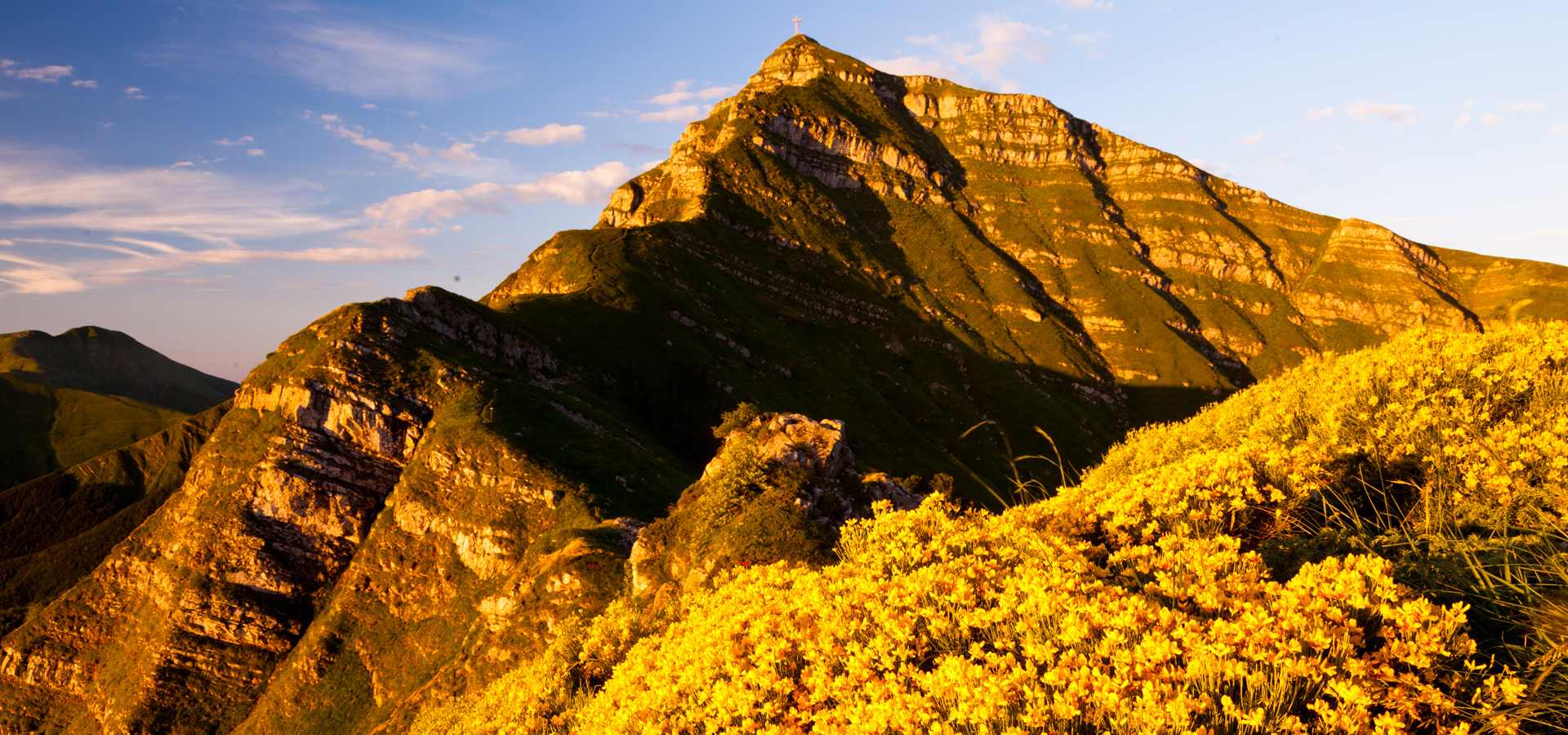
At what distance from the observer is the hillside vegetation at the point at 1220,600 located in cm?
438

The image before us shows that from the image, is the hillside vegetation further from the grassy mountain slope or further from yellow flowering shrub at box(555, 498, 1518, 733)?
the grassy mountain slope

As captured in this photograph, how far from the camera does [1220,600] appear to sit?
17.1 feet

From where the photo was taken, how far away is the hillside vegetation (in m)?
4.38

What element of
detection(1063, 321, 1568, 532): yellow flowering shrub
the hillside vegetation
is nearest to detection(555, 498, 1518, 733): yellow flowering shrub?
the hillside vegetation

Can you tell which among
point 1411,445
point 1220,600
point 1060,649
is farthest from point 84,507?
point 1411,445

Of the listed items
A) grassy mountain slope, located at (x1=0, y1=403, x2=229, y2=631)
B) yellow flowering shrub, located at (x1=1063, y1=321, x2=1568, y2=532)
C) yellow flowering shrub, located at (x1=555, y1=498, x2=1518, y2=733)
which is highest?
yellow flowering shrub, located at (x1=1063, y1=321, x2=1568, y2=532)

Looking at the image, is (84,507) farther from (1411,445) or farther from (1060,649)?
(1411,445)

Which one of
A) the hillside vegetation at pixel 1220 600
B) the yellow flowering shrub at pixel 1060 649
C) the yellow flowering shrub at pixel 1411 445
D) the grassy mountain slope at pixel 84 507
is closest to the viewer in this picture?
the yellow flowering shrub at pixel 1060 649

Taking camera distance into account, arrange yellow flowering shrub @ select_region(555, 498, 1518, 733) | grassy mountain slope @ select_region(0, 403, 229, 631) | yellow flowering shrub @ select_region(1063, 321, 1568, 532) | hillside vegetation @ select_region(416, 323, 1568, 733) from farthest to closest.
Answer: grassy mountain slope @ select_region(0, 403, 229, 631) < yellow flowering shrub @ select_region(1063, 321, 1568, 532) < hillside vegetation @ select_region(416, 323, 1568, 733) < yellow flowering shrub @ select_region(555, 498, 1518, 733)

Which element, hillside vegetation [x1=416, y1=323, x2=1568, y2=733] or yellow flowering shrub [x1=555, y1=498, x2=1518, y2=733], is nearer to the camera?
yellow flowering shrub [x1=555, y1=498, x2=1518, y2=733]

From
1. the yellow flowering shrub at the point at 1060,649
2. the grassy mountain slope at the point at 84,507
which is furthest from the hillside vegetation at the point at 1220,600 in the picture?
the grassy mountain slope at the point at 84,507

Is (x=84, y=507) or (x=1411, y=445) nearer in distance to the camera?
(x=1411, y=445)

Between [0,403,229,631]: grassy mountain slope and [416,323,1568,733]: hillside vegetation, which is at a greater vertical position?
[416,323,1568,733]: hillside vegetation

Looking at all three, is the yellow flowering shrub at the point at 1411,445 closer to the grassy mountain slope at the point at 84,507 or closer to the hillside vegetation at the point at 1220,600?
the hillside vegetation at the point at 1220,600
